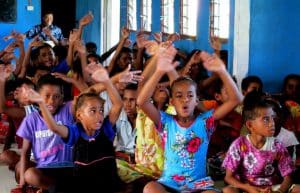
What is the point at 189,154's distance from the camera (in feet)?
A: 10.1

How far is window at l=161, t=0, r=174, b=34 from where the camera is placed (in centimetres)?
702

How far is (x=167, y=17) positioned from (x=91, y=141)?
167 inches

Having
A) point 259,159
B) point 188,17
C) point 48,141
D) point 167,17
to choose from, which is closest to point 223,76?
point 259,159

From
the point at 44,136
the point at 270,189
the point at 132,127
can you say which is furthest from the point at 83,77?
the point at 270,189

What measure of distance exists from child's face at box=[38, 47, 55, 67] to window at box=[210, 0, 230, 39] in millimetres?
1667

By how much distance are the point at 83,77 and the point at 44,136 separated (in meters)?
1.28

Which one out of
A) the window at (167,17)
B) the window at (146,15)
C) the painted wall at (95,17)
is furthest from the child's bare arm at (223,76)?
the painted wall at (95,17)

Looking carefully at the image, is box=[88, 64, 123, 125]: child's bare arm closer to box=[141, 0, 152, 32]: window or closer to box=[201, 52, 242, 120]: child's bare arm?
box=[201, 52, 242, 120]: child's bare arm

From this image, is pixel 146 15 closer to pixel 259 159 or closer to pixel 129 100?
pixel 129 100

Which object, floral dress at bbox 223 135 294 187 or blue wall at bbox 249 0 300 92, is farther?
blue wall at bbox 249 0 300 92

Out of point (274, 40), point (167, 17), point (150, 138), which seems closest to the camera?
point (150, 138)

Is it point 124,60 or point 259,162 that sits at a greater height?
point 124,60

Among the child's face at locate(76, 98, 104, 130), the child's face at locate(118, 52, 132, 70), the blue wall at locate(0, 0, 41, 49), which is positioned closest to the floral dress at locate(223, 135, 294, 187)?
the child's face at locate(76, 98, 104, 130)

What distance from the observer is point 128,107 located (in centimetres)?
388
